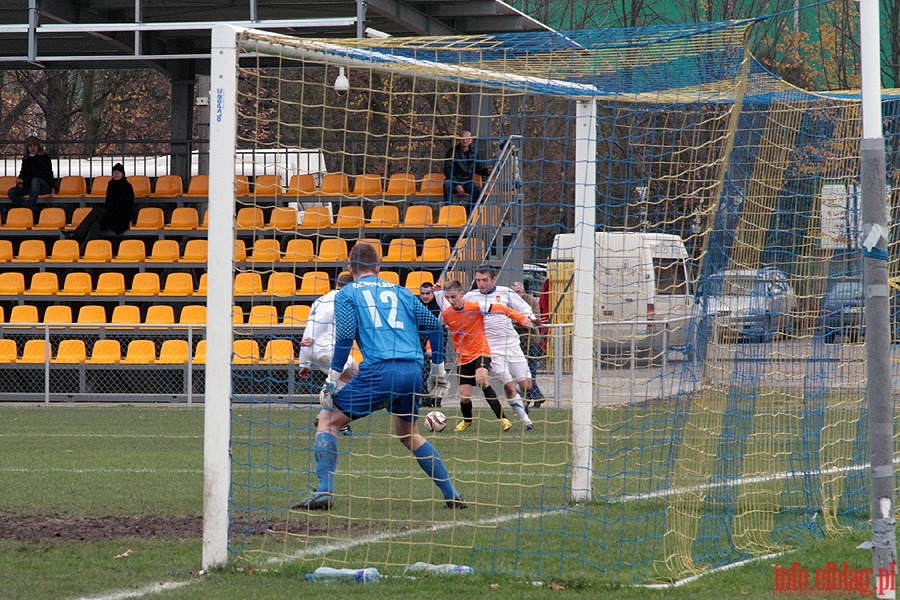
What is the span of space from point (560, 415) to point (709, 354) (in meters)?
8.77

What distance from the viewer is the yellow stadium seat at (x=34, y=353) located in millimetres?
17359

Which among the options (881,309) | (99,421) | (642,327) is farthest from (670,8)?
(881,309)

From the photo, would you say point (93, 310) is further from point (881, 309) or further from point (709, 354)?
point (881, 309)

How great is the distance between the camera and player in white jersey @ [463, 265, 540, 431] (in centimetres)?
1299

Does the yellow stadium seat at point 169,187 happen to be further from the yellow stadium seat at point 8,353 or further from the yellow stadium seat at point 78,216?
the yellow stadium seat at point 8,353

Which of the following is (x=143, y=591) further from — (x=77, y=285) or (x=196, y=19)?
(x=196, y=19)

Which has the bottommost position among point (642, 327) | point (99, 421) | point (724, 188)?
point (99, 421)

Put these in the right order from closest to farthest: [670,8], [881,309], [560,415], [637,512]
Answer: [881,309] < [637,512] < [560,415] < [670,8]

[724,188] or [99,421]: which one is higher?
[724,188]

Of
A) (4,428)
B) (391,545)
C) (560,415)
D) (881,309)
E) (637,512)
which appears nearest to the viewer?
(881,309)

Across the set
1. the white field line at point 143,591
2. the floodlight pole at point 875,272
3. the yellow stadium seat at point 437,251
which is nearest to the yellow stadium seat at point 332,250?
the yellow stadium seat at point 437,251

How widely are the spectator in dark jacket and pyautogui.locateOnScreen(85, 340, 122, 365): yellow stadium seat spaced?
5.89m

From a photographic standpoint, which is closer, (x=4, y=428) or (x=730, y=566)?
(x=730, y=566)

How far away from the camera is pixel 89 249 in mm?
20594
